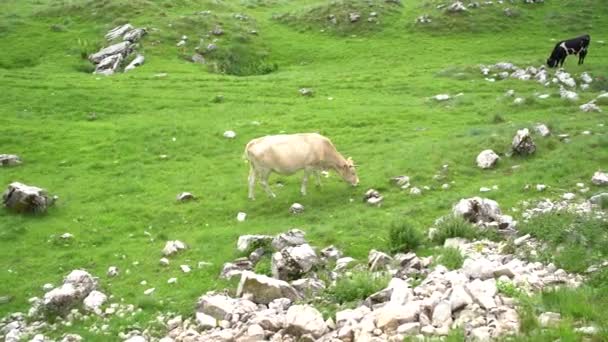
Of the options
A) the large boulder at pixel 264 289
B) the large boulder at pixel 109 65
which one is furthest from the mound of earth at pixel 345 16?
the large boulder at pixel 264 289

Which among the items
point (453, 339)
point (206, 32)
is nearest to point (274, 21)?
point (206, 32)

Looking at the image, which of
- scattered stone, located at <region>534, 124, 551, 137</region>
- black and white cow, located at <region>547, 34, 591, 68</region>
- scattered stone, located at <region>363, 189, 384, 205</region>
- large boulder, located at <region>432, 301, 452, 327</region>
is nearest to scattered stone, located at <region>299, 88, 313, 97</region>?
scattered stone, located at <region>534, 124, 551, 137</region>

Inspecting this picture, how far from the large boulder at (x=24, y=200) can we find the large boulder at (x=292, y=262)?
9.73 m

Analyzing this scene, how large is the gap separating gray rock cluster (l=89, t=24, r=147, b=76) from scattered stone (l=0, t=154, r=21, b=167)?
53.0 ft

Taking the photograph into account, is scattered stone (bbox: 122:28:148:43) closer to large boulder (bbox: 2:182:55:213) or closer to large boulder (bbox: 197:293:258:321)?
large boulder (bbox: 2:182:55:213)

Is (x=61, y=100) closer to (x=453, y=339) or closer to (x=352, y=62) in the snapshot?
(x=352, y=62)

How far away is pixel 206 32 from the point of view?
46.3 m

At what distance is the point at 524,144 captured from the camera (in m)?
19.6

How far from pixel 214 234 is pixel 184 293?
12.0 ft

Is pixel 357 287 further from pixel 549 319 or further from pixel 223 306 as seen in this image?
pixel 549 319

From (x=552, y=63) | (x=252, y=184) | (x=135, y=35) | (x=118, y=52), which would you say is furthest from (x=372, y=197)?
(x=135, y=35)

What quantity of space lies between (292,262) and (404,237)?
9.03 feet

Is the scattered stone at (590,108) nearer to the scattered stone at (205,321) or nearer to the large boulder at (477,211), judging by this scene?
the large boulder at (477,211)

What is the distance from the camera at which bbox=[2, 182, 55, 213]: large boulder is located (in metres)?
19.0
